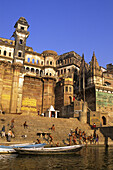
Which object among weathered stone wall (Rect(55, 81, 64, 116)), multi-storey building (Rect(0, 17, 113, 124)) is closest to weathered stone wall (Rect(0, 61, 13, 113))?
multi-storey building (Rect(0, 17, 113, 124))

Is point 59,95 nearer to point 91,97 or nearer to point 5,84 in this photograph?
point 91,97

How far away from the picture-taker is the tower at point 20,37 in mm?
45906

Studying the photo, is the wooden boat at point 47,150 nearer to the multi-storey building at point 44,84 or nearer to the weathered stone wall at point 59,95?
the multi-storey building at point 44,84

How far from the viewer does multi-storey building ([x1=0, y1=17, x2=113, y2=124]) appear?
40.6 m

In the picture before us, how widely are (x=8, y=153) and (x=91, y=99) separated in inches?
1123

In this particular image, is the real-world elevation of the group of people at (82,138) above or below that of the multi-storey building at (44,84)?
below

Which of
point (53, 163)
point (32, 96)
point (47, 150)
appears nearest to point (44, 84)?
point (32, 96)

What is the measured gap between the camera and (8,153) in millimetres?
15688

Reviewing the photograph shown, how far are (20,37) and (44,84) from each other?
1360 cm

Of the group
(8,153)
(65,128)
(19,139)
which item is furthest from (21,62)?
(8,153)

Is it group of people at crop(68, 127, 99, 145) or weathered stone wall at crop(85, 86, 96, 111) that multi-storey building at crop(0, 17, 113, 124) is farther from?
group of people at crop(68, 127, 99, 145)

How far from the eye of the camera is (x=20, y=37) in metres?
47.6

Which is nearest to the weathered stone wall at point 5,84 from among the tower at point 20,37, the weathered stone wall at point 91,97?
the tower at point 20,37

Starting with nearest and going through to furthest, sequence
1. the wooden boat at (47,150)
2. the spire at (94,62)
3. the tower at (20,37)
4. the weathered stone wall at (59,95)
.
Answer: the wooden boat at (47,150)
the weathered stone wall at (59,95)
the spire at (94,62)
the tower at (20,37)
